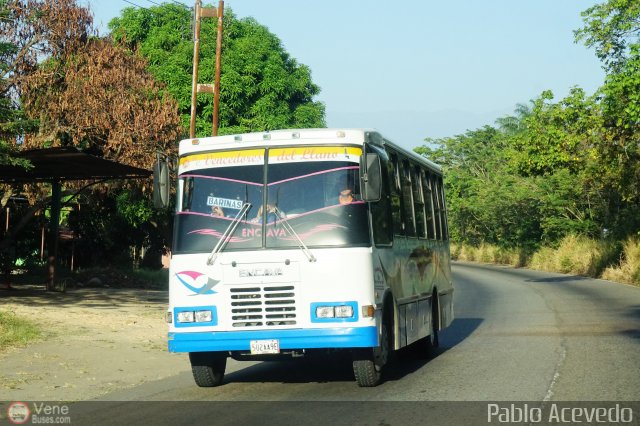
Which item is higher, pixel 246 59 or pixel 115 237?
pixel 246 59

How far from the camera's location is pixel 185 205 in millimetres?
12414

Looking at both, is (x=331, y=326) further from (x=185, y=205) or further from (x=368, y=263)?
(x=185, y=205)

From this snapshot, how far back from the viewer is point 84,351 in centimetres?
1608

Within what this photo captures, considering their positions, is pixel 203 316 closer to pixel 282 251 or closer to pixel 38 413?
pixel 282 251

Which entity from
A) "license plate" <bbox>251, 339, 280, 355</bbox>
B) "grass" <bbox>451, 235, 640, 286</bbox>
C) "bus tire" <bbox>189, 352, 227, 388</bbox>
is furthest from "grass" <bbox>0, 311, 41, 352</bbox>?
"grass" <bbox>451, 235, 640, 286</bbox>

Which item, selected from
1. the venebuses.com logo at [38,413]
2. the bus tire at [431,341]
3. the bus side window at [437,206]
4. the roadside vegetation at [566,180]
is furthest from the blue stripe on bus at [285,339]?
the roadside vegetation at [566,180]

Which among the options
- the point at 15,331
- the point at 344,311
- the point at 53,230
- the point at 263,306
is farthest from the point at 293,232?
the point at 53,230

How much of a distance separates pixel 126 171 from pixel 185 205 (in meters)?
13.3

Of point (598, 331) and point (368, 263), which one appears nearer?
point (368, 263)

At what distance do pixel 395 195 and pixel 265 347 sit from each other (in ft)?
10.1

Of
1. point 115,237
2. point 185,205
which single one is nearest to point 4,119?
point 185,205

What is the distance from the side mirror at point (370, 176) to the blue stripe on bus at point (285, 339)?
1.55 metres

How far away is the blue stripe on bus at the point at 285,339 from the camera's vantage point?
11.4 m

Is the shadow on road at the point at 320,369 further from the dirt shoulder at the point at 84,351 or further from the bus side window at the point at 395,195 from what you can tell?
the bus side window at the point at 395,195
